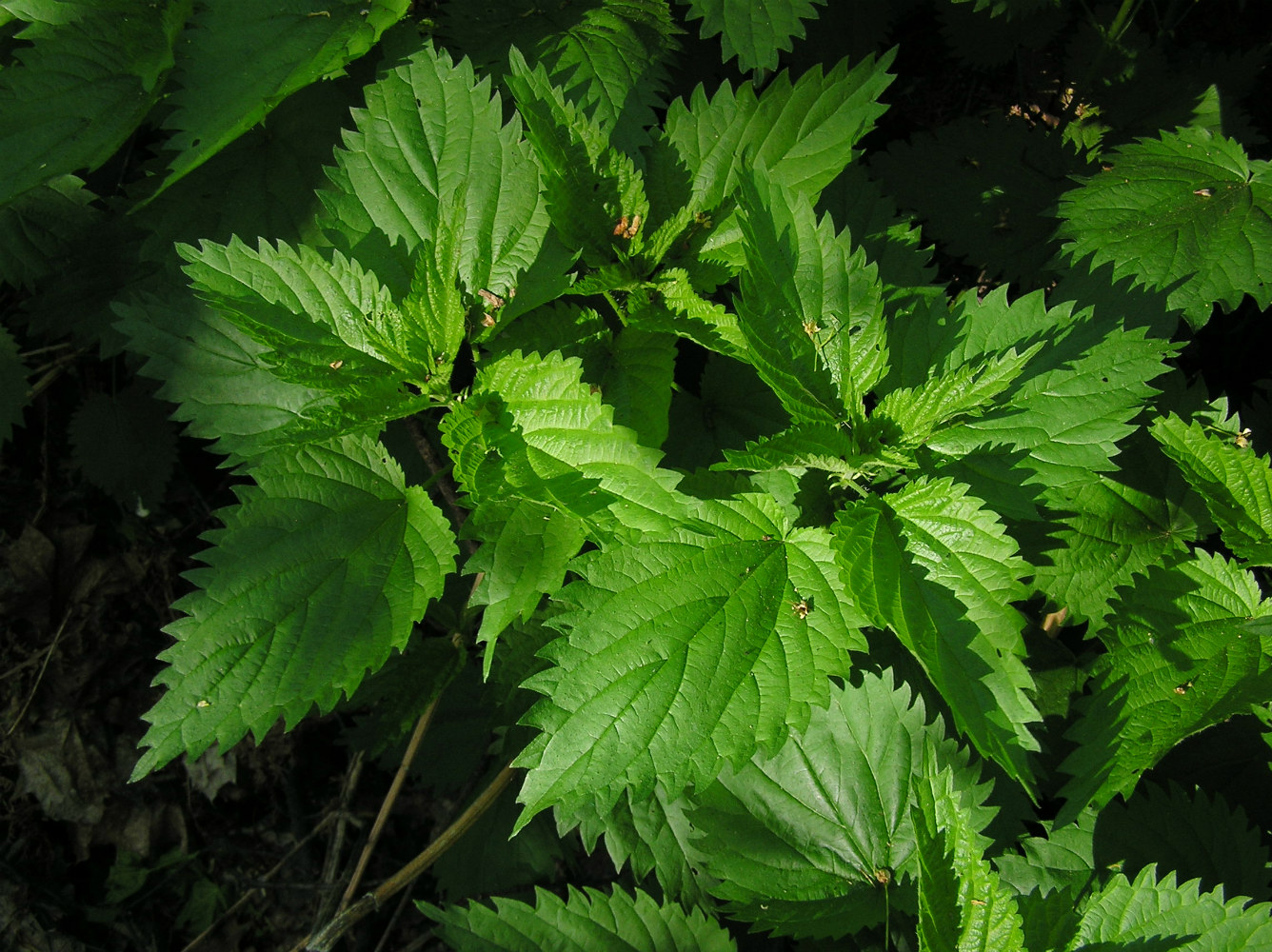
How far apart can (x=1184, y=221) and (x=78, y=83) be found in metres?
2.62

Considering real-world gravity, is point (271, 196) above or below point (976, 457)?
above

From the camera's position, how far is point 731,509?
5.02ft

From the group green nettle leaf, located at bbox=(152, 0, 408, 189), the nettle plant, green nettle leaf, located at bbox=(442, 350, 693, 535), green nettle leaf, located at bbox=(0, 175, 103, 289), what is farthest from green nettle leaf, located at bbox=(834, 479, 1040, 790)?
green nettle leaf, located at bbox=(0, 175, 103, 289)

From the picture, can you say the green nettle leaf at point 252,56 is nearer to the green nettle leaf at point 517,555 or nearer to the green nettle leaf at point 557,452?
the green nettle leaf at point 557,452

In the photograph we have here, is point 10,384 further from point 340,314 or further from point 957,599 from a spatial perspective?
point 957,599

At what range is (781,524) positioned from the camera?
5.17 ft

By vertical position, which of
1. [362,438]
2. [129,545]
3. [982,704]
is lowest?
[129,545]

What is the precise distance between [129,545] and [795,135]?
273 centimetres

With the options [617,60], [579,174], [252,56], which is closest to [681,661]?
[579,174]

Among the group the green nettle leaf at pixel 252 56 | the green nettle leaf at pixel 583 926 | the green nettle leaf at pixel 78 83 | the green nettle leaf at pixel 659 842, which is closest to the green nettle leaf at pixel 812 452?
the green nettle leaf at pixel 659 842

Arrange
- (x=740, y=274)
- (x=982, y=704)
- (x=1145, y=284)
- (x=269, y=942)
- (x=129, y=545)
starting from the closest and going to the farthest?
(x=982, y=704), (x=740, y=274), (x=1145, y=284), (x=269, y=942), (x=129, y=545)

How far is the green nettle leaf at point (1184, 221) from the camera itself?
7.00ft

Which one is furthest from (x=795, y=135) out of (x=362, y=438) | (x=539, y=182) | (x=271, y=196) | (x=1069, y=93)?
(x=1069, y=93)

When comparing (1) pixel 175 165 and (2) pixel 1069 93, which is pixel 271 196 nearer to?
(1) pixel 175 165
